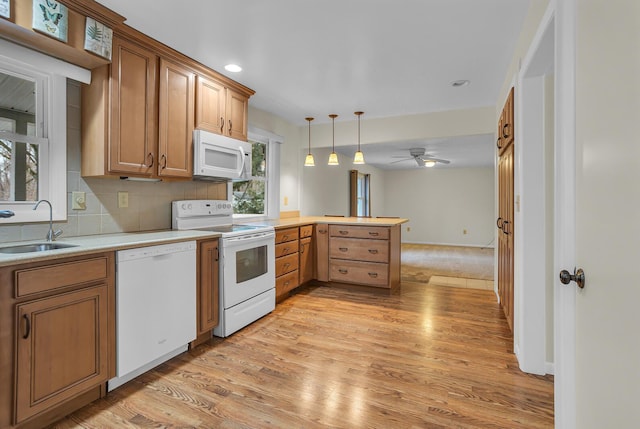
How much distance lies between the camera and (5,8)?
1.58 metres

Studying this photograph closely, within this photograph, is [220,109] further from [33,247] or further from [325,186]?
[325,186]

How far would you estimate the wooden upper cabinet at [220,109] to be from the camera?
2.79 meters

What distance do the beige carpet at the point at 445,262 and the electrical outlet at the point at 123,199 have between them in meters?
3.63

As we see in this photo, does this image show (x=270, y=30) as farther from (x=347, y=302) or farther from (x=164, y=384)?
(x=347, y=302)

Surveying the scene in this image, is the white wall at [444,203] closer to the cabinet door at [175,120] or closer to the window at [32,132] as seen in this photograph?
the cabinet door at [175,120]

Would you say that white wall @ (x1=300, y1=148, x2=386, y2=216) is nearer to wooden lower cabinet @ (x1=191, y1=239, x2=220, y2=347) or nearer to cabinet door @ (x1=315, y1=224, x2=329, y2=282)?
cabinet door @ (x1=315, y1=224, x2=329, y2=282)

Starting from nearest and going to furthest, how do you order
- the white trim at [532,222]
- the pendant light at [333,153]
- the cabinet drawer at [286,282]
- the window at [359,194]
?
the white trim at [532,222] < the cabinet drawer at [286,282] < the pendant light at [333,153] < the window at [359,194]

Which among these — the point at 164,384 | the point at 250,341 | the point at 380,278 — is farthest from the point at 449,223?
the point at 164,384

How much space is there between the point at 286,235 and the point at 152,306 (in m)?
1.73

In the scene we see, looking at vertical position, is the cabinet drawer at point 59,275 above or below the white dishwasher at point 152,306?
above

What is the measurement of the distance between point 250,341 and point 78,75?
218cm

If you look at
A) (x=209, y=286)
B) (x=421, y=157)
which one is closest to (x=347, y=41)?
(x=209, y=286)

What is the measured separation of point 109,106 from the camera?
2.13 metres

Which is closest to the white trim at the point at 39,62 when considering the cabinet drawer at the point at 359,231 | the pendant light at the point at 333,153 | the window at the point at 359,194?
the pendant light at the point at 333,153
